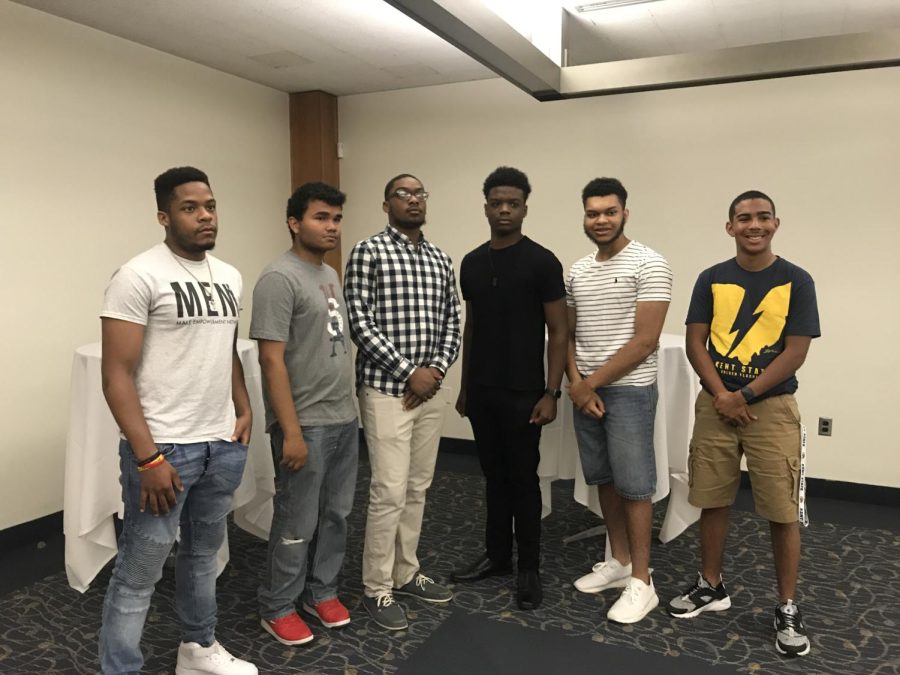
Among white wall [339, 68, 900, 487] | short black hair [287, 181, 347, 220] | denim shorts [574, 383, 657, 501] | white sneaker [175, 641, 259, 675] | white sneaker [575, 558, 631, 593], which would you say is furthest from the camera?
white wall [339, 68, 900, 487]

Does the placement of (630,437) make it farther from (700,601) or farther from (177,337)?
(177,337)

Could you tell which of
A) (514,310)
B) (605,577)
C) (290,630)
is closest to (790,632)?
(605,577)

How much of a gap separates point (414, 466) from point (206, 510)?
809mm

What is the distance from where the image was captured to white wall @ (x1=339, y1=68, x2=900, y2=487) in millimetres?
3670

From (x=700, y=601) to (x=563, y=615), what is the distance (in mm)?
496

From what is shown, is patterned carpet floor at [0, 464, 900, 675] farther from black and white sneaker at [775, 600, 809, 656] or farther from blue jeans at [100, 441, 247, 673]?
blue jeans at [100, 441, 247, 673]

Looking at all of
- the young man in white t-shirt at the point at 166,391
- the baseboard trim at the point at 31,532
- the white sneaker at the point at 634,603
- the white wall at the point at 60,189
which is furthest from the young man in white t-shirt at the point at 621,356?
the baseboard trim at the point at 31,532

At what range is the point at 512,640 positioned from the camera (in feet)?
7.81

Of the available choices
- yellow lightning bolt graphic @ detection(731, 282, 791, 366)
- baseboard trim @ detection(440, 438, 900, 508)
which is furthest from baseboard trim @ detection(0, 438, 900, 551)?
yellow lightning bolt graphic @ detection(731, 282, 791, 366)

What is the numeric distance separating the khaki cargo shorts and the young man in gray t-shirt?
1221 mm

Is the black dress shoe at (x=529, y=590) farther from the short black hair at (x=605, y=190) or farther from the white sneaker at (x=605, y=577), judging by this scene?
the short black hair at (x=605, y=190)

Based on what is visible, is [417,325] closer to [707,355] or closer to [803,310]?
[707,355]

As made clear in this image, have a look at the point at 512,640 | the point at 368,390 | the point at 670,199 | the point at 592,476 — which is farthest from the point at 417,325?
the point at 670,199

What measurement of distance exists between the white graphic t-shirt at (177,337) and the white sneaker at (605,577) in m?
1.54
